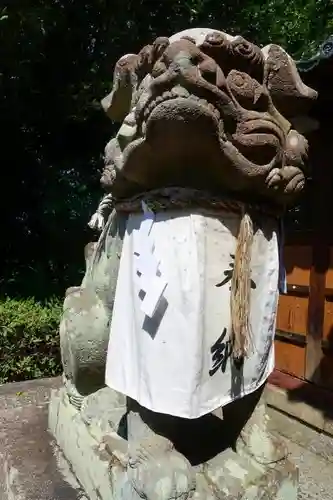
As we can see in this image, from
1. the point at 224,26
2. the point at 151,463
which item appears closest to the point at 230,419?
the point at 151,463

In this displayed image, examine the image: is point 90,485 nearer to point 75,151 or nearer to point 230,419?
point 230,419

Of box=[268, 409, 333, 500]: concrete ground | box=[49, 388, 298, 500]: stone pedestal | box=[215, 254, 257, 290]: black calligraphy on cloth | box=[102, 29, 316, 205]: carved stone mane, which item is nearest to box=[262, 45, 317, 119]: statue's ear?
box=[102, 29, 316, 205]: carved stone mane

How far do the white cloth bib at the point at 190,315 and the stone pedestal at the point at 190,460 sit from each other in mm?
97

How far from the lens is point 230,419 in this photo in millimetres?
1392

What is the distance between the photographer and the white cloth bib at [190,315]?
1.21 m

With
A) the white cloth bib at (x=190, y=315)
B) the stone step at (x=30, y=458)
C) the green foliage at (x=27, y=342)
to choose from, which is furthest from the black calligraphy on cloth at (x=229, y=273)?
the green foliage at (x=27, y=342)

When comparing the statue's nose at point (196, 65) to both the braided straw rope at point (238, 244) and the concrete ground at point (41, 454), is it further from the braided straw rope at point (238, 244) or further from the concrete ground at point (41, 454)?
the concrete ground at point (41, 454)

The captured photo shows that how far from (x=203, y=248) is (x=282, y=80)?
43 cm

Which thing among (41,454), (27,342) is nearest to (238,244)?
(41,454)

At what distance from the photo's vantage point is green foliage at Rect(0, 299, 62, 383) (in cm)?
392

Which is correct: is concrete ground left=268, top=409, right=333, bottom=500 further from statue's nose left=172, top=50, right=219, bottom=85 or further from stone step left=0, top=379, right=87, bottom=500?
statue's nose left=172, top=50, right=219, bottom=85

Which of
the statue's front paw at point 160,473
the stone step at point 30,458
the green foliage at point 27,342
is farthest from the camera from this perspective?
the green foliage at point 27,342

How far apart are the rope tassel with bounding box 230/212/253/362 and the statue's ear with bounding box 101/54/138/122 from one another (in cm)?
43

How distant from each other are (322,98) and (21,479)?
2619 millimetres
